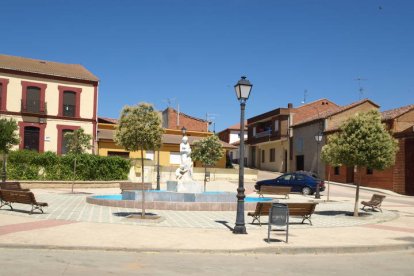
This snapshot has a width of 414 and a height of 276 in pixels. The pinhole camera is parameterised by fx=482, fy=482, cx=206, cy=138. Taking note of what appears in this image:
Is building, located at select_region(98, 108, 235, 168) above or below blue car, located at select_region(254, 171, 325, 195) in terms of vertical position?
above

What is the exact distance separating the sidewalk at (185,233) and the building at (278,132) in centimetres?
3747

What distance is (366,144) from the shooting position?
17594mm

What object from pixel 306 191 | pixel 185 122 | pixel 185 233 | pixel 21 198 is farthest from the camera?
pixel 185 122

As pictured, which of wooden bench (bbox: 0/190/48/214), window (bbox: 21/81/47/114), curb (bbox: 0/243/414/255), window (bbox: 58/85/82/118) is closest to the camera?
curb (bbox: 0/243/414/255)

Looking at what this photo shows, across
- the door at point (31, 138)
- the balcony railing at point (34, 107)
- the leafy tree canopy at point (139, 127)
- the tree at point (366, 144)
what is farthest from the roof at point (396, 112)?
the door at point (31, 138)

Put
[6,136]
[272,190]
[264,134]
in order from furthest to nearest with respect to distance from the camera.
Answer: [264,134], [6,136], [272,190]

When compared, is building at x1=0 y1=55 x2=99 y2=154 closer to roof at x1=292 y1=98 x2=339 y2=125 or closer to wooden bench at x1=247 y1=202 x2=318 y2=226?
roof at x1=292 y1=98 x2=339 y2=125

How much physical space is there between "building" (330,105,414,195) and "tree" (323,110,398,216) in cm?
1437

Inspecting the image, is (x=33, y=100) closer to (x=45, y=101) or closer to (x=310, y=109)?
(x=45, y=101)

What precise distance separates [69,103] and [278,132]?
2500 cm

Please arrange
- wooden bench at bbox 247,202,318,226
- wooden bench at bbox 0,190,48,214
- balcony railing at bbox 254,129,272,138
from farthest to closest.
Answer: balcony railing at bbox 254,129,272,138
wooden bench at bbox 0,190,48,214
wooden bench at bbox 247,202,318,226

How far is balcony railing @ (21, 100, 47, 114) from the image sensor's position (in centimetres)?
3939

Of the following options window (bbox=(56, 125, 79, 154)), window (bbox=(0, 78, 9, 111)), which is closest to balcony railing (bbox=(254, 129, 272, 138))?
window (bbox=(56, 125, 79, 154))

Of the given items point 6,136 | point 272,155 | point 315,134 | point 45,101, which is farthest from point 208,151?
point 272,155
